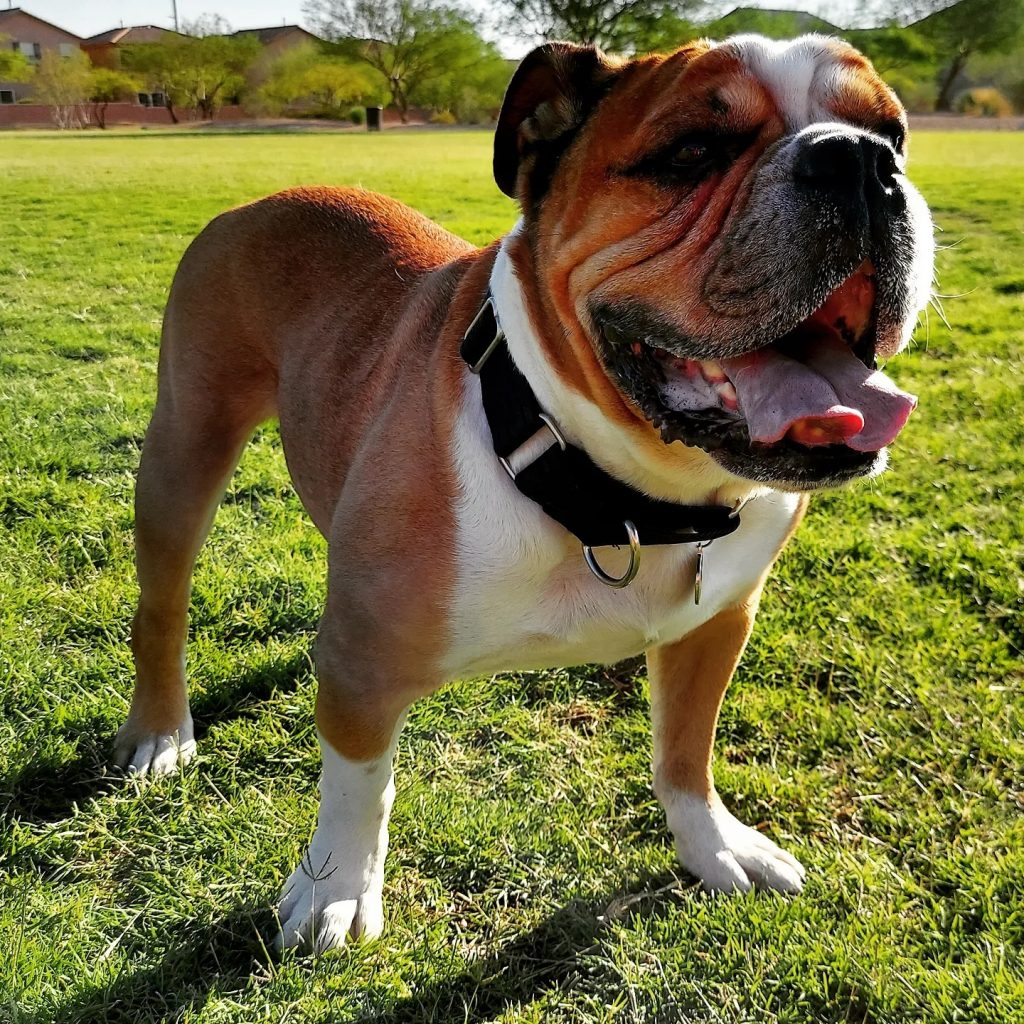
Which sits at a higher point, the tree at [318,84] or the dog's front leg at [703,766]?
the tree at [318,84]

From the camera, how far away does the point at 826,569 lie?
4.21m

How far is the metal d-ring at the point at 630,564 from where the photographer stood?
215 cm

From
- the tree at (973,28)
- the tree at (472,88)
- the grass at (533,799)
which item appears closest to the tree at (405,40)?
the tree at (472,88)

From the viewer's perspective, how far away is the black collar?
2.11 metres

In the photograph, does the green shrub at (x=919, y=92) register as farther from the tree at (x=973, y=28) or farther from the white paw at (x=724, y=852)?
the white paw at (x=724, y=852)

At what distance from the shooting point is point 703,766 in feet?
9.32

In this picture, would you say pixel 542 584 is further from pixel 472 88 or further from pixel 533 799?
pixel 472 88

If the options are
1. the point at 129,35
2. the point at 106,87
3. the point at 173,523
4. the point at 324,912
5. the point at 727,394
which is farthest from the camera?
the point at 129,35

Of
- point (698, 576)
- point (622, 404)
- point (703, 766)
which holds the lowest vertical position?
point (703, 766)

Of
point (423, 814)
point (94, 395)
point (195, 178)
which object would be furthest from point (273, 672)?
point (195, 178)

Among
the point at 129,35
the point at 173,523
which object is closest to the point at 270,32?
the point at 129,35

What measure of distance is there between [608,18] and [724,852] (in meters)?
65.6

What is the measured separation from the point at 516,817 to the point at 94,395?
167 inches

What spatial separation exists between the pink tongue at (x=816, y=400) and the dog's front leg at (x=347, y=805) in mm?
1061
